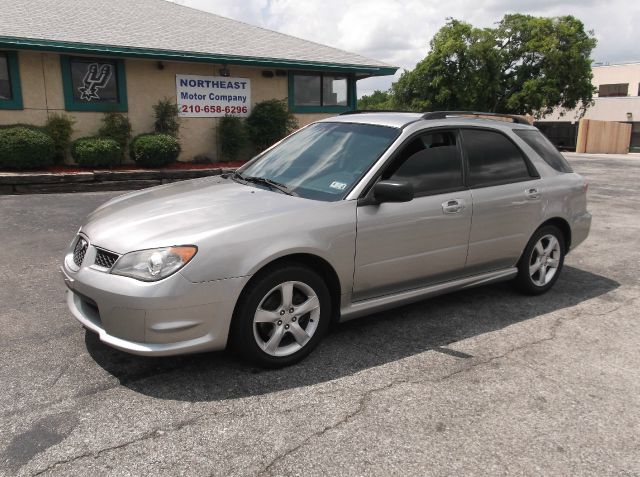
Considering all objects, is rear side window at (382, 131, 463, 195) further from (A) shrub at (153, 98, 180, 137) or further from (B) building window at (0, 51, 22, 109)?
(B) building window at (0, 51, 22, 109)

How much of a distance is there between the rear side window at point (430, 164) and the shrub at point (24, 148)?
9.69 metres

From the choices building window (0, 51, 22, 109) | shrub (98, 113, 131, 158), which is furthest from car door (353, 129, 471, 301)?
building window (0, 51, 22, 109)

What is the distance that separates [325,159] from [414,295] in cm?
129

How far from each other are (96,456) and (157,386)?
2.29 feet

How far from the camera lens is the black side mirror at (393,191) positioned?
12.2ft

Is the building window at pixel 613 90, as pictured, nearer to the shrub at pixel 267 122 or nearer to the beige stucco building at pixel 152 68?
the beige stucco building at pixel 152 68

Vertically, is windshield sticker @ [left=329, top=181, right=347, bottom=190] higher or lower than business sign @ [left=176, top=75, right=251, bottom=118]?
lower

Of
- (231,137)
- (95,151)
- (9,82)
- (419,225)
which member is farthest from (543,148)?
(9,82)

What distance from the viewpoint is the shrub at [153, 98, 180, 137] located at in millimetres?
13641

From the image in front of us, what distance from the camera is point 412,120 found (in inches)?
171

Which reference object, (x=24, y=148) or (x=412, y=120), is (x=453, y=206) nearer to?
(x=412, y=120)

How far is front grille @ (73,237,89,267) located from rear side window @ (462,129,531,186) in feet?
9.91

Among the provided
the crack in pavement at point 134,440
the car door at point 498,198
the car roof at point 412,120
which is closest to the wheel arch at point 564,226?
the car door at point 498,198

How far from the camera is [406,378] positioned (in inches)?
139
